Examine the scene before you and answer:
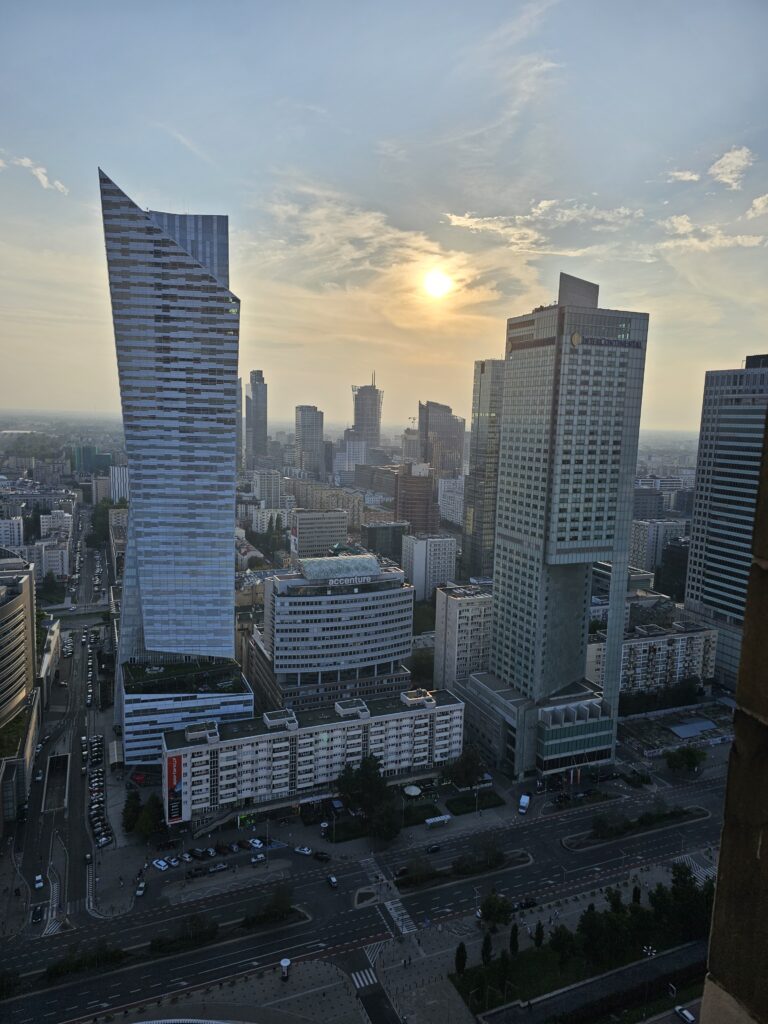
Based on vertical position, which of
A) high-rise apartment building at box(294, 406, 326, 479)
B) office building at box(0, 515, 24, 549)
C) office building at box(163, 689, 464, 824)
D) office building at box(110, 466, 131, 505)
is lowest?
office building at box(163, 689, 464, 824)

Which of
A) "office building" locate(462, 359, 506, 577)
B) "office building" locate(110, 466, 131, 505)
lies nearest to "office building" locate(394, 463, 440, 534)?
"office building" locate(462, 359, 506, 577)

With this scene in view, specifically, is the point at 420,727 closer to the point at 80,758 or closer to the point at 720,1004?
the point at 80,758

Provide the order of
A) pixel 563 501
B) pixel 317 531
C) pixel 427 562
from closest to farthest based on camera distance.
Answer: pixel 563 501
pixel 427 562
pixel 317 531

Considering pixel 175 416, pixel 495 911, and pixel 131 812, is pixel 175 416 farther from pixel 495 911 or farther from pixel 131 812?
pixel 495 911

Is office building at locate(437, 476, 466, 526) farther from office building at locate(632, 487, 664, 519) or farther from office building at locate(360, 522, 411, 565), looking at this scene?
office building at locate(632, 487, 664, 519)

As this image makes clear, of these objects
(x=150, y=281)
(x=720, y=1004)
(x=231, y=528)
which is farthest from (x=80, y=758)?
(x=720, y=1004)

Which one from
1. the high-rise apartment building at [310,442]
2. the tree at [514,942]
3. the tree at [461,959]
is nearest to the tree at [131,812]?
the tree at [461,959]

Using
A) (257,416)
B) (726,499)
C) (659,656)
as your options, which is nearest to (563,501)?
(659,656)
